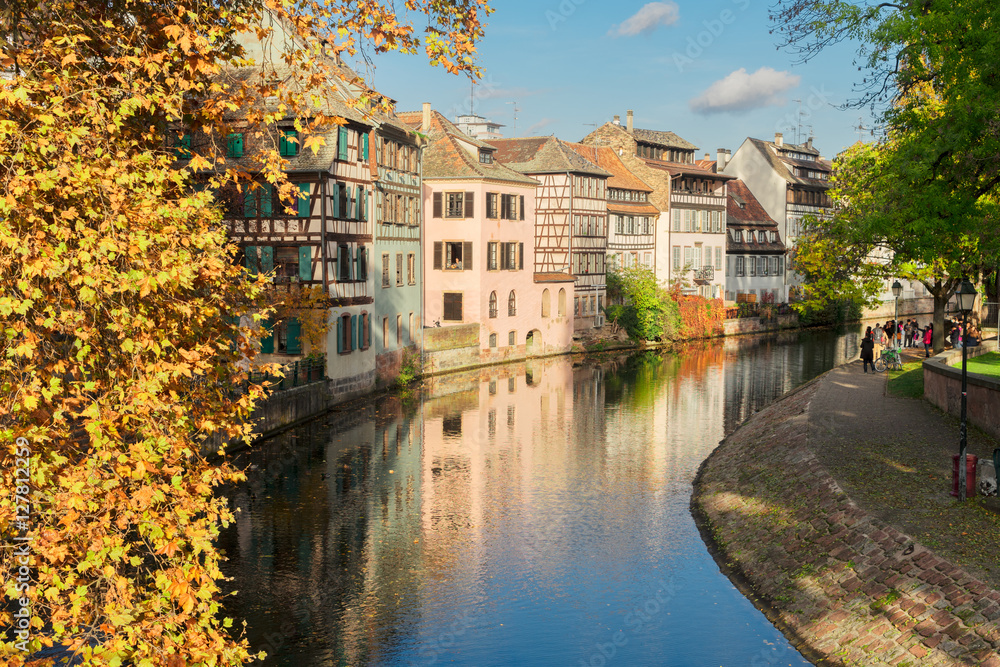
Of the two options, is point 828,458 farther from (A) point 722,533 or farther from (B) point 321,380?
(B) point 321,380

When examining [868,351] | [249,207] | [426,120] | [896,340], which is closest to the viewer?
[249,207]

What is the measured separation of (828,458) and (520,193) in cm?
3436

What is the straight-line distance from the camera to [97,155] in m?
8.19

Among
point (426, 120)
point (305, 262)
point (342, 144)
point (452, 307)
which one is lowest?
point (452, 307)

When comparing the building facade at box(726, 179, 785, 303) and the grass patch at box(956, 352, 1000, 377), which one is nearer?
the grass patch at box(956, 352, 1000, 377)

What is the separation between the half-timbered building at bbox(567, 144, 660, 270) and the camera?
6975 cm

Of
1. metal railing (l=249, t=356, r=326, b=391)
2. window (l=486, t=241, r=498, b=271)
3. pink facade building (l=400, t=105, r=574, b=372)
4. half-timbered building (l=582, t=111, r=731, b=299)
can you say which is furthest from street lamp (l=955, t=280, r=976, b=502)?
half-timbered building (l=582, t=111, r=731, b=299)

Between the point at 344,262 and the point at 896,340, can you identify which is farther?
the point at 896,340

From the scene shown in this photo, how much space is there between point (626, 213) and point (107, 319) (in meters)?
64.0

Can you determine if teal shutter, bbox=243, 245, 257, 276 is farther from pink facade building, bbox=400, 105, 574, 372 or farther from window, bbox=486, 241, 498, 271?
window, bbox=486, 241, 498, 271

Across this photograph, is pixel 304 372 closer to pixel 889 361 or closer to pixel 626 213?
pixel 889 361

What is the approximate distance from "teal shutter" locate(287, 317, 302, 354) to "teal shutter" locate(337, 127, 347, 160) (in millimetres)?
6491

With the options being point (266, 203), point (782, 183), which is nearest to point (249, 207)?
point (266, 203)

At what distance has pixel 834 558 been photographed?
17438 mm
